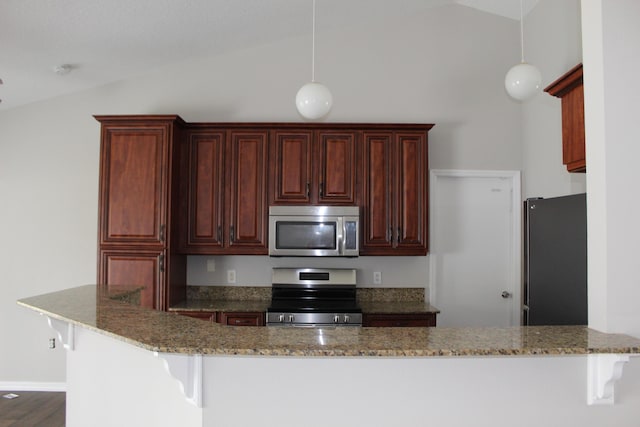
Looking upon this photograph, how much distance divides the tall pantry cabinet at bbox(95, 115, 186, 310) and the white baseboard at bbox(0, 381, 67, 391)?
1.20 meters

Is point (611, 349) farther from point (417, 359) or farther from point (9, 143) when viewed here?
point (9, 143)

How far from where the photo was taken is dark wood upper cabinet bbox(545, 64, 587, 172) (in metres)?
2.21

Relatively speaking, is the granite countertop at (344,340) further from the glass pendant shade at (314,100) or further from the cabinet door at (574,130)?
the glass pendant shade at (314,100)

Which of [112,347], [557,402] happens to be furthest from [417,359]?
[112,347]

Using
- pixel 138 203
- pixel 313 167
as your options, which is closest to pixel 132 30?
pixel 138 203

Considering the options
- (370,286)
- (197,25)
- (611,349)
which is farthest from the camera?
(370,286)

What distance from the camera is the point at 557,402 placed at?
147 centimetres

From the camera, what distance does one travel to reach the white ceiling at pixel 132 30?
2.96m

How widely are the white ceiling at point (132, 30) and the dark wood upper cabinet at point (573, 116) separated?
75.6 inches

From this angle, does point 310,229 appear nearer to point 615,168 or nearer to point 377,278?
point 377,278

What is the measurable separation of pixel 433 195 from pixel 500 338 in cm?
267

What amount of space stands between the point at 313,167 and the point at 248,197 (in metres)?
0.57

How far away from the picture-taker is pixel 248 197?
367 centimetres

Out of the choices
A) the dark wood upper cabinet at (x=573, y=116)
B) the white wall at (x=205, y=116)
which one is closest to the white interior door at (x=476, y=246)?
the white wall at (x=205, y=116)
